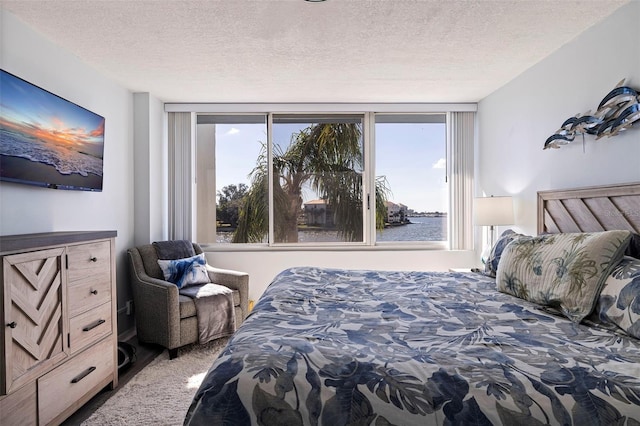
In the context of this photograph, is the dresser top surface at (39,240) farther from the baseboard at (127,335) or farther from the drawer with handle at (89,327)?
the baseboard at (127,335)

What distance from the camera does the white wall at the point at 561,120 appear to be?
222cm

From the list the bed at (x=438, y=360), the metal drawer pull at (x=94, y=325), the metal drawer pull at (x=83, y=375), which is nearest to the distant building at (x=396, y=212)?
the bed at (x=438, y=360)

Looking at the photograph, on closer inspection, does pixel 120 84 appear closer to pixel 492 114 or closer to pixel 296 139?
pixel 296 139

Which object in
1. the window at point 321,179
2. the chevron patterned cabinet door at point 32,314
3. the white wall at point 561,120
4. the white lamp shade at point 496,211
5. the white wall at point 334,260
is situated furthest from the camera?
the window at point 321,179

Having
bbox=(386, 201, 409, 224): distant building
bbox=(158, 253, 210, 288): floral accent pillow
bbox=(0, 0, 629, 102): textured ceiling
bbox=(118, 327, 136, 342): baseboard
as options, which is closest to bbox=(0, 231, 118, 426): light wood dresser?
bbox=(158, 253, 210, 288): floral accent pillow

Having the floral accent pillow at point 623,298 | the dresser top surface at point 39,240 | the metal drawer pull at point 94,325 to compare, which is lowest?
the metal drawer pull at point 94,325

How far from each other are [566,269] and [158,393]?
2600 mm

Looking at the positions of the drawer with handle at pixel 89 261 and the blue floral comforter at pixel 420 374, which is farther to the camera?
the drawer with handle at pixel 89 261

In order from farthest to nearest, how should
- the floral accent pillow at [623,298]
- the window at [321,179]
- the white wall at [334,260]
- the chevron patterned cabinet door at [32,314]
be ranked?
the window at [321,179]
the white wall at [334,260]
the chevron patterned cabinet door at [32,314]
the floral accent pillow at [623,298]

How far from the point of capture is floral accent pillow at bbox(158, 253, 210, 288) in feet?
11.4

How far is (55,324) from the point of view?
6.51 ft

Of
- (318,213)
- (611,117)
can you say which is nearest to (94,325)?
(318,213)

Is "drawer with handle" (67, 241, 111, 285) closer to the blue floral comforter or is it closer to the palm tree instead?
the blue floral comforter

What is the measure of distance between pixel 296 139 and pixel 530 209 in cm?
266
